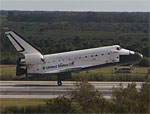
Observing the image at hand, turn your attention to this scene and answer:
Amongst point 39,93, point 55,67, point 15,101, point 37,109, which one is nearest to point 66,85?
point 55,67

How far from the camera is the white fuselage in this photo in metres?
41.4

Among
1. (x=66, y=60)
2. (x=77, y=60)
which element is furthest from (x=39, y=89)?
(x=77, y=60)

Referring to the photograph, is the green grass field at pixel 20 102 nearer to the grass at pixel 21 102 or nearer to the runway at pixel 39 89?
the grass at pixel 21 102

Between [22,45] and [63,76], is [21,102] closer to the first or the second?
[63,76]

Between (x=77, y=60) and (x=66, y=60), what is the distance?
86 centimetres

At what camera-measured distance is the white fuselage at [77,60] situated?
4138cm

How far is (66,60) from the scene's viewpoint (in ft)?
136

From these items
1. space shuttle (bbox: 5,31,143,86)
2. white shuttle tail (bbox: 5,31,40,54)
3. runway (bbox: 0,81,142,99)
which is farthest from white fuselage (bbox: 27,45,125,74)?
runway (bbox: 0,81,142,99)

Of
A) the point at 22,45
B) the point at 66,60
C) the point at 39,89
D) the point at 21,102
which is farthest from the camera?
the point at 66,60

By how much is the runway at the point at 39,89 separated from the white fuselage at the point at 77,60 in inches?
52.3

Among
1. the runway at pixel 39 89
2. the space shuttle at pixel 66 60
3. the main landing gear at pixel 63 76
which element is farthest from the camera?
the main landing gear at pixel 63 76

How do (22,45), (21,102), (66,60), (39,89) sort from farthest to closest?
(66,60)
(22,45)
(39,89)
(21,102)

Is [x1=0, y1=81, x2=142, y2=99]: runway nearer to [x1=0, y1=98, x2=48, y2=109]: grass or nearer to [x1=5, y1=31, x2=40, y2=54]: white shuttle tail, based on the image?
[x1=0, y1=98, x2=48, y2=109]: grass

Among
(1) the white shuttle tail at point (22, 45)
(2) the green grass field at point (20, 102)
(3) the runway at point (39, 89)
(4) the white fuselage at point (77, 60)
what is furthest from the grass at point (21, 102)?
(1) the white shuttle tail at point (22, 45)
